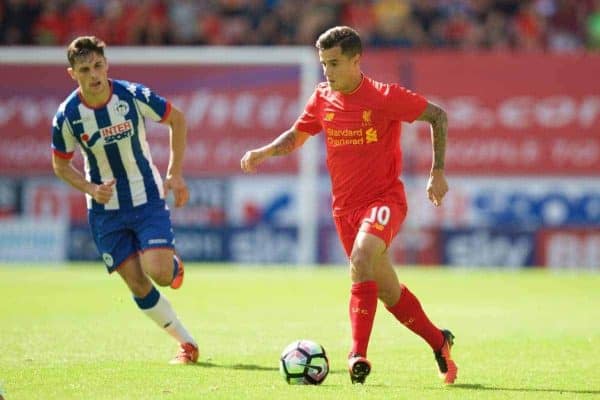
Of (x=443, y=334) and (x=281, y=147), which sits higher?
(x=281, y=147)

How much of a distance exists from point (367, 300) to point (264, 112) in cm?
1534

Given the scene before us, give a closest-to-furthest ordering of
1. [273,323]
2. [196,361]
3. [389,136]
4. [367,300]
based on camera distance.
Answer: [367,300], [389,136], [196,361], [273,323]

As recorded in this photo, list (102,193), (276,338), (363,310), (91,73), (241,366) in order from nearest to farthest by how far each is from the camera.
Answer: (363,310) → (102,193) → (91,73) → (241,366) → (276,338)

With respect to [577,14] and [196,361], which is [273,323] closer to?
[196,361]

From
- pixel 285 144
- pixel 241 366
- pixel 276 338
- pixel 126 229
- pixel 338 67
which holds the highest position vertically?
pixel 338 67

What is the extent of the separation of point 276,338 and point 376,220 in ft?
11.8

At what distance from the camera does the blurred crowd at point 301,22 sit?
79.5 ft

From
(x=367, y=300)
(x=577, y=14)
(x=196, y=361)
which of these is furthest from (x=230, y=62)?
(x=367, y=300)

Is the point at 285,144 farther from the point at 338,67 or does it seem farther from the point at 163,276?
the point at 163,276

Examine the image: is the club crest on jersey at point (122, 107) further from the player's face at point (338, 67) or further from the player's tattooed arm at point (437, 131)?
the player's tattooed arm at point (437, 131)

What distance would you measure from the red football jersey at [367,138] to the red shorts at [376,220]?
66 mm

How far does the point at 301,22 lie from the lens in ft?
80.3

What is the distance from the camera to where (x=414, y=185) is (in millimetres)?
22750

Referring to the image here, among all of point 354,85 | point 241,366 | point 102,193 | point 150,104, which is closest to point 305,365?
point 241,366
